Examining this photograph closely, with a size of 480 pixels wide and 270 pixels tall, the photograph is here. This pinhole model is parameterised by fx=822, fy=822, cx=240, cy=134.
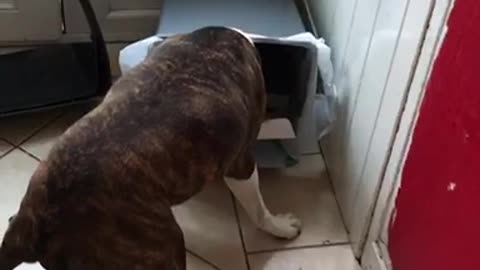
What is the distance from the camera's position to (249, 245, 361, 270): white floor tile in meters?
1.75

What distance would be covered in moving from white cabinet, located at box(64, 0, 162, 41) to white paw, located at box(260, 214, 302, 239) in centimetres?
73

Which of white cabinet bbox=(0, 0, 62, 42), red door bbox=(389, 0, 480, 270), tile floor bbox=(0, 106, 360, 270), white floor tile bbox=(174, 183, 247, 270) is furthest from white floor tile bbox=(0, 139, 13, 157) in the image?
red door bbox=(389, 0, 480, 270)

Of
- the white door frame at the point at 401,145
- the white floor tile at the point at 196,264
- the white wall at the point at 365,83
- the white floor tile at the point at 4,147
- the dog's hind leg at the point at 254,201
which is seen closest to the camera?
the white door frame at the point at 401,145

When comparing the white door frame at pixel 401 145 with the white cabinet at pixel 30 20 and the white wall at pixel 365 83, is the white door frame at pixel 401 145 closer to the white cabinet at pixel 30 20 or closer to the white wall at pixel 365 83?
the white wall at pixel 365 83

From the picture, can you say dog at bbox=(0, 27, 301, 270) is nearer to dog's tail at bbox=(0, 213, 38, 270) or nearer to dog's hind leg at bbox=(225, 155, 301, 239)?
dog's tail at bbox=(0, 213, 38, 270)

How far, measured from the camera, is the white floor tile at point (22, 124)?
2.02 meters

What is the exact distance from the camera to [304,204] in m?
1.89

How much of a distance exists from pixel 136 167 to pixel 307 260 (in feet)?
2.14

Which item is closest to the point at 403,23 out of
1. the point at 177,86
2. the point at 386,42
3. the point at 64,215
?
the point at 386,42

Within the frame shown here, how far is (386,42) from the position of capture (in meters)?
1.50

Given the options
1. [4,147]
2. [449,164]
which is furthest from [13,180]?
[449,164]

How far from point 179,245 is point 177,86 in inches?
10.3

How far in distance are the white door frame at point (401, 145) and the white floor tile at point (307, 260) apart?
0.15 ft

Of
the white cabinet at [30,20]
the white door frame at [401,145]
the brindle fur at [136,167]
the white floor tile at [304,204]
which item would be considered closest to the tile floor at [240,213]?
the white floor tile at [304,204]
